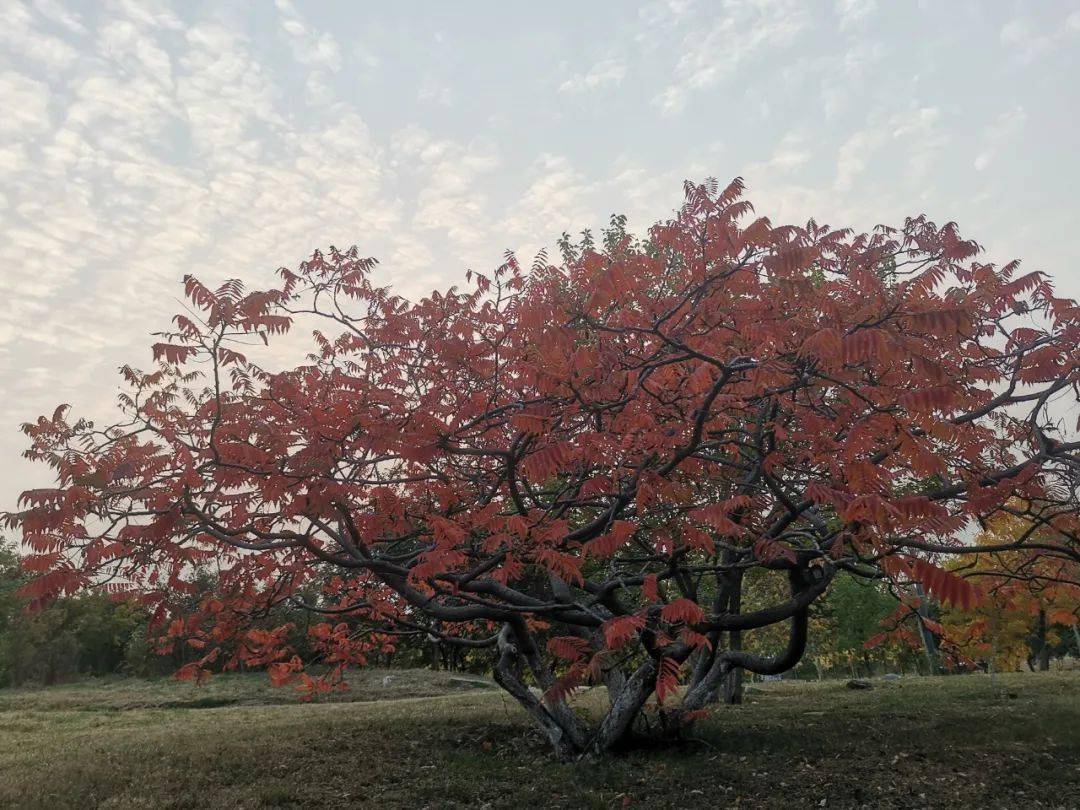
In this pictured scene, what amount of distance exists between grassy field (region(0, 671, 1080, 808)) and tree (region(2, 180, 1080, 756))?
1404 millimetres

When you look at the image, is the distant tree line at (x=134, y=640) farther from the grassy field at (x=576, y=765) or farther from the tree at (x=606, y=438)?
the tree at (x=606, y=438)

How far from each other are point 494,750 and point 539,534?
22.1 feet

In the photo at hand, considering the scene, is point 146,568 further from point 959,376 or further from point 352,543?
point 959,376

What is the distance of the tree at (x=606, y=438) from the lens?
6.82 metres

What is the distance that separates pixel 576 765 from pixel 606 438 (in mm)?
5460

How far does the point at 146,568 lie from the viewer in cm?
941


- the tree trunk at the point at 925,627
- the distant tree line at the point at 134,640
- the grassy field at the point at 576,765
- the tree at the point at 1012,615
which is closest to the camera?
the grassy field at the point at 576,765

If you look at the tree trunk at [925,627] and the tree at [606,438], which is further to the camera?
the tree trunk at [925,627]

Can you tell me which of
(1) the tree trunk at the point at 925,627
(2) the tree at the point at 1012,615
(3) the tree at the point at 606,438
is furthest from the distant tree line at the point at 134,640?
(3) the tree at the point at 606,438

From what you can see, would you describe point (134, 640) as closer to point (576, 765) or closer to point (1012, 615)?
point (576, 765)

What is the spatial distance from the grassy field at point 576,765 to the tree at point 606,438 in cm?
140

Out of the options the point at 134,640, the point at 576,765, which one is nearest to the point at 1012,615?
the point at 576,765

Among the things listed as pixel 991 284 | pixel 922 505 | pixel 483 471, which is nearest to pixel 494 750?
pixel 483 471

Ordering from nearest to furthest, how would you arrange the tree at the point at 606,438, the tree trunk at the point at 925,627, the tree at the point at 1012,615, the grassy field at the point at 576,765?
1. the tree at the point at 606,438
2. the grassy field at the point at 576,765
3. the tree trunk at the point at 925,627
4. the tree at the point at 1012,615
